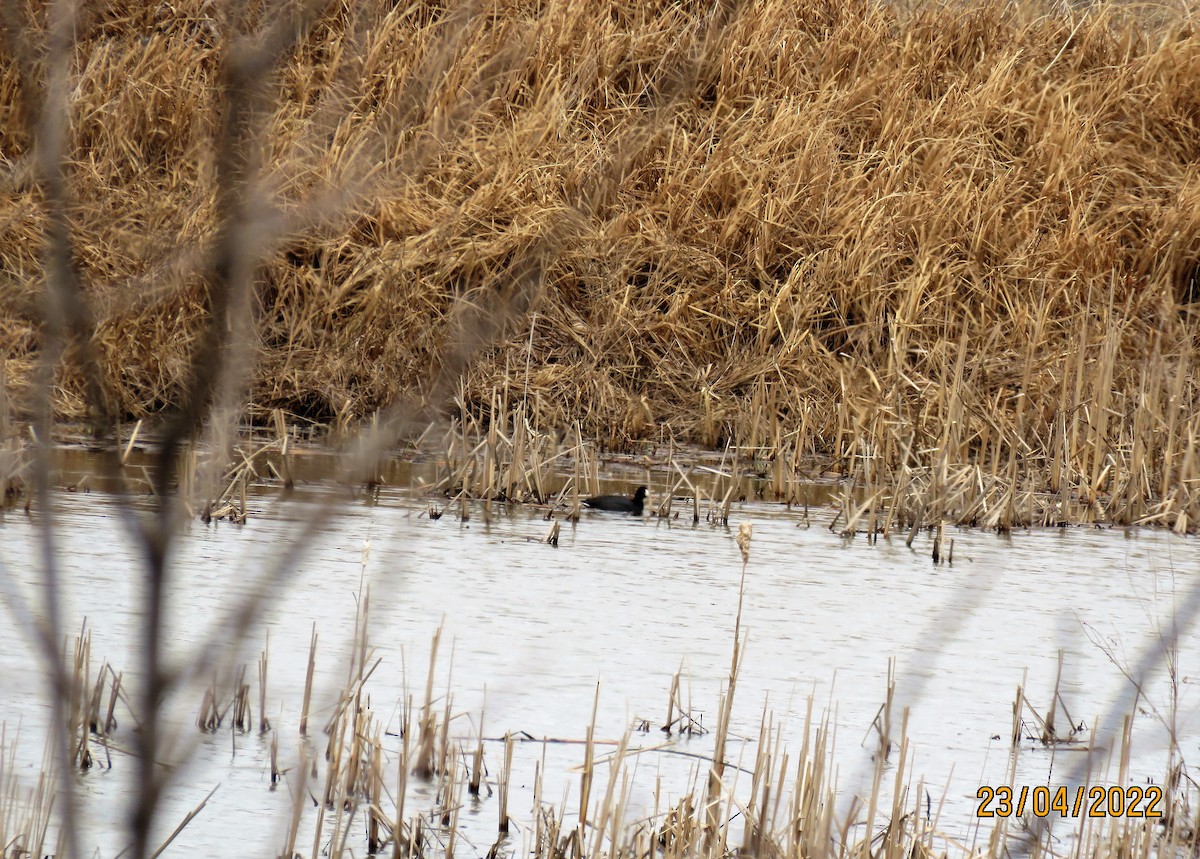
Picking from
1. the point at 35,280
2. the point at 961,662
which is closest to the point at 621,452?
the point at 35,280

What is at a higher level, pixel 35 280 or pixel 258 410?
pixel 35 280

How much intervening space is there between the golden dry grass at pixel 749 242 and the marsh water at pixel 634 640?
5.43 feet

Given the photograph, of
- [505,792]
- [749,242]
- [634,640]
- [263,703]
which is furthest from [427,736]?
[749,242]

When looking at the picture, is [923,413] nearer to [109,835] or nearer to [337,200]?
[109,835]

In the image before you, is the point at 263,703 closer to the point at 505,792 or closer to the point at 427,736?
the point at 427,736

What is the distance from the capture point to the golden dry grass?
947cm

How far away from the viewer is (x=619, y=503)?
768 cm

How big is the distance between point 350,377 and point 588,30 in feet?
11.5

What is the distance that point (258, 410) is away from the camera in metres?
10.2

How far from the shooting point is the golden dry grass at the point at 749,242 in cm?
947

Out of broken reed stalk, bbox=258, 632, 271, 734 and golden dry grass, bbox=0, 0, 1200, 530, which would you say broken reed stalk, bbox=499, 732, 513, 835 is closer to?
broken reed stalk, bbox=258, 632, 271, 734

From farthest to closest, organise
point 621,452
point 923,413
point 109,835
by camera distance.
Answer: point 621,452
point 923,413
point 109,835

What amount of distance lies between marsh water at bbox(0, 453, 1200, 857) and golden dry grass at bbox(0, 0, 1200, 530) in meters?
1.65
